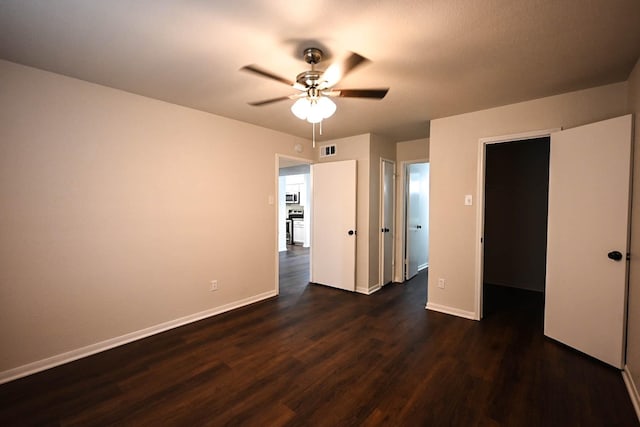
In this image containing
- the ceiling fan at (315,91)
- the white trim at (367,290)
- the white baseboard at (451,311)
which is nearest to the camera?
the ceiling fan at (315,91)

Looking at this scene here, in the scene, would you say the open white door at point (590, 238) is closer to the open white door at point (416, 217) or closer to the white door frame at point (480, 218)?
the white door frame at point (480, 218)

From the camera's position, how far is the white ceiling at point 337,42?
5.01 feet

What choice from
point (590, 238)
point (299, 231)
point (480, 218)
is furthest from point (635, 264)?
point (299, 231)

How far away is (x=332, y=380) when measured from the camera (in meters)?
2.13

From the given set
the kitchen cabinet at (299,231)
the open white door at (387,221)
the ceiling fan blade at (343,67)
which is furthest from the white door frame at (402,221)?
the kitchen cabinet at (299,231)

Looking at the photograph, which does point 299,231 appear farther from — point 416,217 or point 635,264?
point 635,264

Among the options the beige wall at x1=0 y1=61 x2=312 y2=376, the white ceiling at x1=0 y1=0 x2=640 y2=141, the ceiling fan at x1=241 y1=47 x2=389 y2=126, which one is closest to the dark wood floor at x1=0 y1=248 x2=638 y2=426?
the beige wall at x1=0 y1=61 x2=312 y2=376

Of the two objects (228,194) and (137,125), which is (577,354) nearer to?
(228,194)

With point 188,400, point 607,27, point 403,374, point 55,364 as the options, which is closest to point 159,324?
point 55,364

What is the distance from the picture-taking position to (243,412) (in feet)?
5.92

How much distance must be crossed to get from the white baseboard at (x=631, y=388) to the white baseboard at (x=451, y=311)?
1.21 meters

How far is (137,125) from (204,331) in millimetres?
2181

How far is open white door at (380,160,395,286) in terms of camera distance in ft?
14.6

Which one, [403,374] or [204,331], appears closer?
[403,374]
